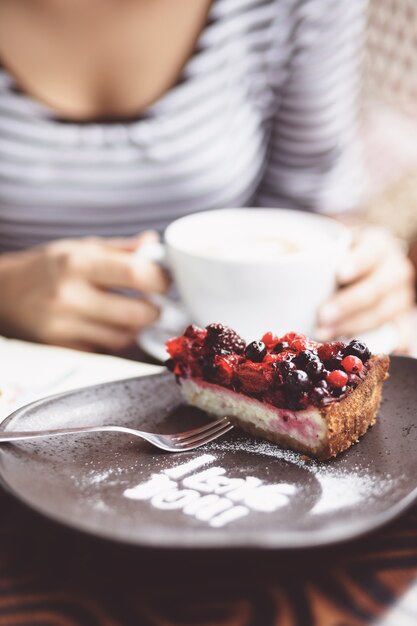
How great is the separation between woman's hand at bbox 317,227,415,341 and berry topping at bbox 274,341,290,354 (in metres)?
0.32

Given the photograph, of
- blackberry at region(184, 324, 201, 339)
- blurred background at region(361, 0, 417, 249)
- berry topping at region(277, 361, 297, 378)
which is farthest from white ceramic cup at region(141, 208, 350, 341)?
blurred background at region(361, 0, 417, 249)

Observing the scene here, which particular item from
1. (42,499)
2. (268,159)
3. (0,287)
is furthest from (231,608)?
(268,159)

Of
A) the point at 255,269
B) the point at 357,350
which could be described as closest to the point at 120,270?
the point at 255,269

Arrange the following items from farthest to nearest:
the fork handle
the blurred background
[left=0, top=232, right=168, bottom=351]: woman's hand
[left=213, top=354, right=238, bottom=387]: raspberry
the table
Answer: the blurred background < [left=0, top=232, right=168, bottom=351]: woman's hand < [left=213, top=354, right=238, bottom=387]: raspberry < the fork handle < the table

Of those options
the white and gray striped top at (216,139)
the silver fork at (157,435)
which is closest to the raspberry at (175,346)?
the silver fork at (157,435)

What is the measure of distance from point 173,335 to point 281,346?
32 cm

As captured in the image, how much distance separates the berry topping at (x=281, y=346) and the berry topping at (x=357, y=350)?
0.20 feet

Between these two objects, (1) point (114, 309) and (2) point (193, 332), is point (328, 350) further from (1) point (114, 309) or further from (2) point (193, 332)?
(1) point (114, 309)

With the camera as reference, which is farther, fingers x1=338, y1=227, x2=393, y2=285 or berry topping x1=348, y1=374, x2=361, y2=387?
fingers x1=338, y1=227, x2=393, y2=285

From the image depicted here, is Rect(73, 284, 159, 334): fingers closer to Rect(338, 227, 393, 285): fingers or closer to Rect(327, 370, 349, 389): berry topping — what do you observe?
Rect(338, 227, 393, 285): fingers

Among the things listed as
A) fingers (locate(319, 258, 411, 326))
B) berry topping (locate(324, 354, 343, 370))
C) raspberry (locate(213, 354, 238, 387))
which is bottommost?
fingers (locate(319, 258, 411, 326))

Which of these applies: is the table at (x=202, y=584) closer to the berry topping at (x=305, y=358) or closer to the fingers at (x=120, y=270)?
the berry topping at (x=305, y=358)

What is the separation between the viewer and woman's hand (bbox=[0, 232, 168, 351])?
1058 millimetres

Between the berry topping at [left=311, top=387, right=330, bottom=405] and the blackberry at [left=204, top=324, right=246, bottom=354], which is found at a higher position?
the berry topping at [left=311, top=387, right=330, bottom=405]
